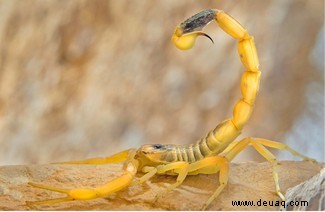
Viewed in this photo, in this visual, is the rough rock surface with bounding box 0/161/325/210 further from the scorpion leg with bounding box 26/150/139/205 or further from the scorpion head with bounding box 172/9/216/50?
the scorpion head with bounding box 172/9/216/50

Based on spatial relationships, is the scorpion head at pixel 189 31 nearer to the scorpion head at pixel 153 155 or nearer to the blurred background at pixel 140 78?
the scorpion head at pixel 153 155

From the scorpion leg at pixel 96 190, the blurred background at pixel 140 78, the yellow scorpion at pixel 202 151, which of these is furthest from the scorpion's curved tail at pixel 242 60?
the blurred background at pixel 140 78

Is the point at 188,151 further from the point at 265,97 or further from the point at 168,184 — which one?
the point at 265,97

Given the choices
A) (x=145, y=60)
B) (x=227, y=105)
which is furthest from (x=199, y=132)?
(x=145, y=60)

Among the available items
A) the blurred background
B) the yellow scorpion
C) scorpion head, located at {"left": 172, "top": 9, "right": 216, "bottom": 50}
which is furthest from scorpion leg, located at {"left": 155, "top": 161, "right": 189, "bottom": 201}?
the blurred background

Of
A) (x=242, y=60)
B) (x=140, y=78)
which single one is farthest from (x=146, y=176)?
(x=140, y=78)

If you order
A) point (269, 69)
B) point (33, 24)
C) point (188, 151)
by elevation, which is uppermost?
point (33, 24)

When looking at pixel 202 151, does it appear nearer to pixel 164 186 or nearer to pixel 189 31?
pixel 164 186
